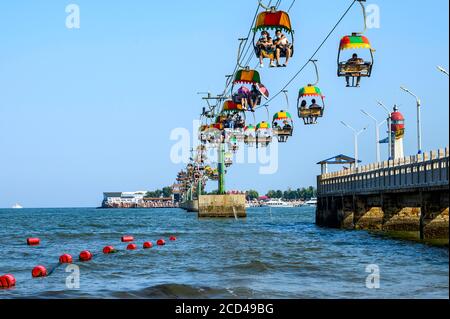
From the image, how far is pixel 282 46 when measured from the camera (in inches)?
1102

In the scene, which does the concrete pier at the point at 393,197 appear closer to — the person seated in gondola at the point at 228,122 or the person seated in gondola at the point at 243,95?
the person seated in gondola at the point at 243,95

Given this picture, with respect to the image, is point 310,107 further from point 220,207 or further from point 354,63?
point 220,207

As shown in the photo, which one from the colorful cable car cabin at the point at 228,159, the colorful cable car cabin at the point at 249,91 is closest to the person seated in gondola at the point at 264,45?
the colorful cable car cabin at the point at 249,91

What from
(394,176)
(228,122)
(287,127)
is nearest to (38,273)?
(287,127)

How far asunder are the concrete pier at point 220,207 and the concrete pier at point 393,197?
22769 mm

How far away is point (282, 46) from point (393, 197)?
2438 centimetres

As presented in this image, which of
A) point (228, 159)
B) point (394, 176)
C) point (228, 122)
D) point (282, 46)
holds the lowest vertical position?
point (394, 176)

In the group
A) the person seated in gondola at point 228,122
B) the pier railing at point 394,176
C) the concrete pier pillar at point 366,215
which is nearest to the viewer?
the pier railing at point 394,176

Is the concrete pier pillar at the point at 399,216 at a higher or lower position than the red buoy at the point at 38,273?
higher

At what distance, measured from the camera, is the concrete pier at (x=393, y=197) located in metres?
38.9

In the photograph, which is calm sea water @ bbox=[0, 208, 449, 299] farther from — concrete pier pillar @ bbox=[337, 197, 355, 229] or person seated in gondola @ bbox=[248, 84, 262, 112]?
concrete pier pillar @ bbox=[337, 197, 355, 229]

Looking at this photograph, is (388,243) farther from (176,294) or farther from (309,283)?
(176,294)

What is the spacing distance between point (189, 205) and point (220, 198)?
90491mm
